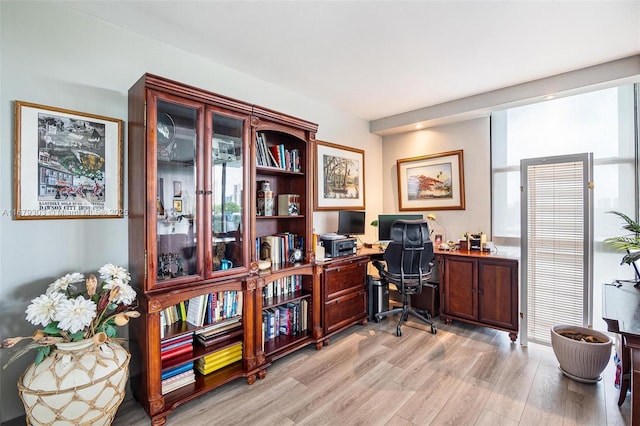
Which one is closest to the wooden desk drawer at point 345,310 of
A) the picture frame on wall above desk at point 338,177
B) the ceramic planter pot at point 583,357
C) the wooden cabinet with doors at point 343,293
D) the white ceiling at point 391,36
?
the wooden cabinet with doors at point 343,293

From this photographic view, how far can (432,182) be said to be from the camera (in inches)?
158

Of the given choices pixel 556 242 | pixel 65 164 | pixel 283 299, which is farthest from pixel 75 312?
pixel 556 242

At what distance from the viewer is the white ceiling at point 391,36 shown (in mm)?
1890

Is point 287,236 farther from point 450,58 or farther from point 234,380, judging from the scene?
point 450,58

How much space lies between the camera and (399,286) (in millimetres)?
3238

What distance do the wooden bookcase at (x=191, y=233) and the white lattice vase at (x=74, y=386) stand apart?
0.21m

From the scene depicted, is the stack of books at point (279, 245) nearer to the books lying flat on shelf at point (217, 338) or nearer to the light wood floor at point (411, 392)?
the books lying flat on shelf at point (217, 338)

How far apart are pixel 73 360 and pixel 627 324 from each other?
2991mm

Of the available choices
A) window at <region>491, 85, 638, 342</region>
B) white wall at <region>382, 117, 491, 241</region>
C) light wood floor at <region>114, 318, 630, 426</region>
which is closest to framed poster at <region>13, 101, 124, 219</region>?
light wood floor at <region>114, 318, 630, 426</region>

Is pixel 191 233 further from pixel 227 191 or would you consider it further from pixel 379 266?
pixel 379 266

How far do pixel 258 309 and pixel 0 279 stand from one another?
1.56 meters

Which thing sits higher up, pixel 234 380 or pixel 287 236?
pixel 287 236

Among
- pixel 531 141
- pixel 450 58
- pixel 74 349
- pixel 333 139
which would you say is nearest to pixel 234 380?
pixel 74 349

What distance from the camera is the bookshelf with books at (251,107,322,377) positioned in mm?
2629
